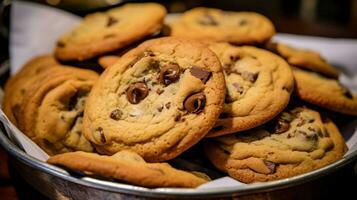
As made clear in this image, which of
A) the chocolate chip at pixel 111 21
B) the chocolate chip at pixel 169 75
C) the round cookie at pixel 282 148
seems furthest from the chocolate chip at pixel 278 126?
the chocolate chip at pixel 111 21

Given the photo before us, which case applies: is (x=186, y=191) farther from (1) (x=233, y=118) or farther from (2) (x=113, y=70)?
(2) (x=113, y=70)

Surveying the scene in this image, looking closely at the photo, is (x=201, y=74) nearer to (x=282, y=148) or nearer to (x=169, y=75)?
(x=169, y=75)

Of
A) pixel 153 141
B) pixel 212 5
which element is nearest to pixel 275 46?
pixel 153 141

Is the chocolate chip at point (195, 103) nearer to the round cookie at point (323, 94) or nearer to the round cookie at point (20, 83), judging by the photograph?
the round cookie at point (323, 94)

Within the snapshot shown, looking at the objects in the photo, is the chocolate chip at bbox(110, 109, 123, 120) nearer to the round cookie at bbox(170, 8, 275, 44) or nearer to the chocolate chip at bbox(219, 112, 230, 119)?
the chocolate chip at bbox(219, 112, 230, 119)

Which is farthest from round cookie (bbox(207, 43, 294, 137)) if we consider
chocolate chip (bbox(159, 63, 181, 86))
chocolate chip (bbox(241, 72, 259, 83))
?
chocolate chip (bbox(159, 63, 181, 86))

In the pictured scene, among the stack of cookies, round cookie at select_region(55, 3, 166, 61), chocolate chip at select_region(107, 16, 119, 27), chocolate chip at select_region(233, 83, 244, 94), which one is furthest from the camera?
chocolate chip at select_region(107, 16, 119, 27)
